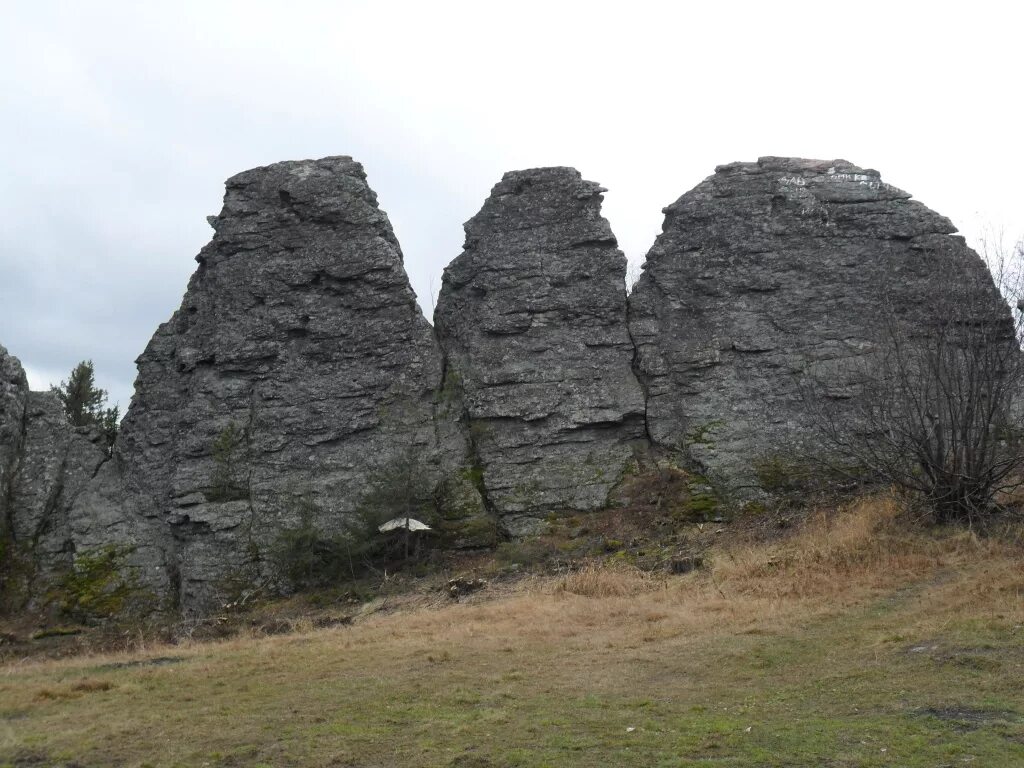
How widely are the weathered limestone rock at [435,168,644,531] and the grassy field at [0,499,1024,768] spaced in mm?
6341

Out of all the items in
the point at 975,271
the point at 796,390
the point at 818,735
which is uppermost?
the point at 975,271

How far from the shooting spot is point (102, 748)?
11.0 metres

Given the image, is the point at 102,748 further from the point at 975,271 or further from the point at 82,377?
the point at 82,377

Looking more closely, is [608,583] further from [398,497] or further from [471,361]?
[471,361]

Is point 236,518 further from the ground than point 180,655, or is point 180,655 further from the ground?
point 236,518

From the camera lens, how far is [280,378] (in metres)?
27.2

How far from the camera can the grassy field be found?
9.72 meters

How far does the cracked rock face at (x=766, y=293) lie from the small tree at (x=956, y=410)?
3.00 metres

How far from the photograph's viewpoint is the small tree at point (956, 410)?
65.1 ft

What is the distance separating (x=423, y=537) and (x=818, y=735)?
54.2 ft

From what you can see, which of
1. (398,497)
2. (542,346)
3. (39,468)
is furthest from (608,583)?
(39,468)

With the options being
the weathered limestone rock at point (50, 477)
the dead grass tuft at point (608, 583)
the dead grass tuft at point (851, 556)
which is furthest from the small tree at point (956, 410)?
the weathered limestone rock at point (50, 477)

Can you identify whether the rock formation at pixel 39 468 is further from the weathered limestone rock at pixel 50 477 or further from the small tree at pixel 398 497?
the small tree at pixel 398 497

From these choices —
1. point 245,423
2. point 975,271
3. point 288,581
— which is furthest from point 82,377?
point 975,271
